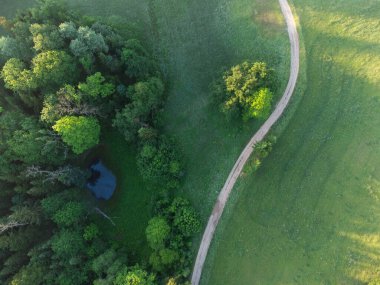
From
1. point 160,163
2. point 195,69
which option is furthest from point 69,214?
point 195,69

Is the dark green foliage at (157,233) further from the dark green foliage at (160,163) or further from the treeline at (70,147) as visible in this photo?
the dark green foliage at (160,163)

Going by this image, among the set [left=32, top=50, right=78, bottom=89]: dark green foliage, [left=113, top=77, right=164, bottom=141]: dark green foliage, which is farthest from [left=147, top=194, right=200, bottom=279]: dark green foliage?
[left=32, top=50, right=78, bottom=89]: dark green foliage

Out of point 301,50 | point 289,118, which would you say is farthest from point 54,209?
point 301,50

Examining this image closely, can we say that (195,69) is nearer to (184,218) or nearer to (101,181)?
(101,181)

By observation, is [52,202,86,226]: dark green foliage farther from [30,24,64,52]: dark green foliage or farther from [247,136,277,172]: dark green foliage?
[247,136,277,172]: dark green foliage

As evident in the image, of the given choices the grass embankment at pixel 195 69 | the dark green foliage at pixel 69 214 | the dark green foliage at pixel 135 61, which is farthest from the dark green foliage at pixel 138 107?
the dark green foliage at pixel 69 214
